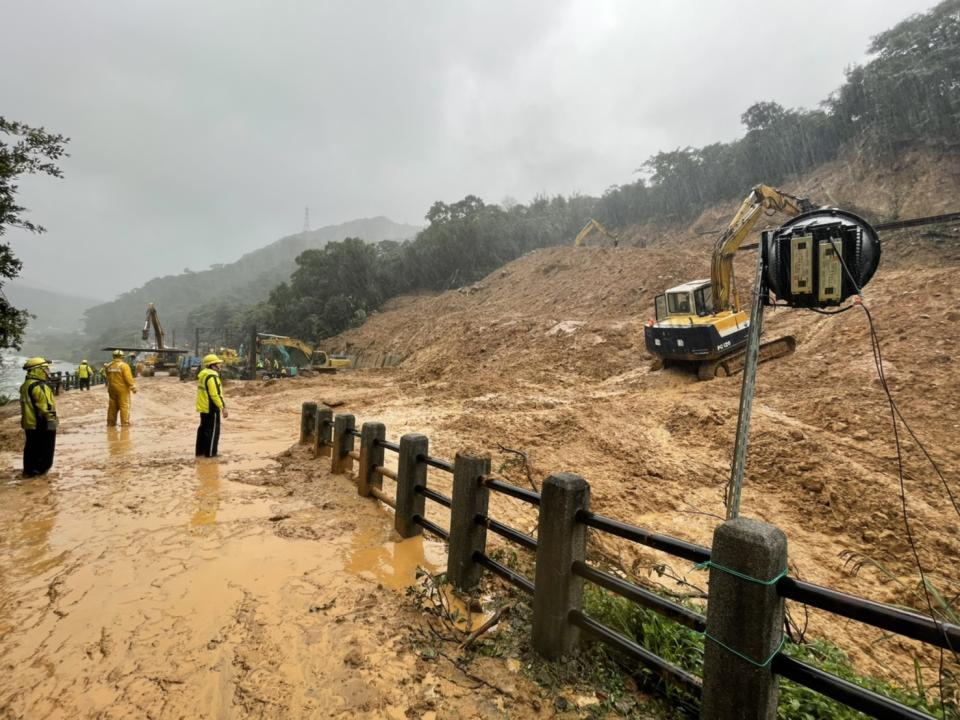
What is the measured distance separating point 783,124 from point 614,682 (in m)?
44.7

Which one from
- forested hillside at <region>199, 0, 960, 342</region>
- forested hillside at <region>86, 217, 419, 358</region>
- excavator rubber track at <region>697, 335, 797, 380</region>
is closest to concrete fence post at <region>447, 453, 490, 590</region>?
excavator rubber track at <region>697, 335, 797, 380</region>

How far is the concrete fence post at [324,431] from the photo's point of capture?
744 cm

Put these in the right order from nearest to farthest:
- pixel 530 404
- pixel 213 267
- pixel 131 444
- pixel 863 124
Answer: pixel 131 444, pixel 530 404, pixel 863 124, pixel 213 267

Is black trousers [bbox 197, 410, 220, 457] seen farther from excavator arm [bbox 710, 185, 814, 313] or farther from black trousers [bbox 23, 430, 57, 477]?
excavator arm [bbox 710, 185, 814, 313]

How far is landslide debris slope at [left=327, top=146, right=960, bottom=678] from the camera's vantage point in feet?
19.8

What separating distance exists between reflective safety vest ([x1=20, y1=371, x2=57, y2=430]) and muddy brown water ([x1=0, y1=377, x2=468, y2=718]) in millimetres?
797

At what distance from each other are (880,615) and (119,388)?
1392 cm

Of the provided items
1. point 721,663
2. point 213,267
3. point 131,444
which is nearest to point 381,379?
point 131,444

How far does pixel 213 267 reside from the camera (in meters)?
199

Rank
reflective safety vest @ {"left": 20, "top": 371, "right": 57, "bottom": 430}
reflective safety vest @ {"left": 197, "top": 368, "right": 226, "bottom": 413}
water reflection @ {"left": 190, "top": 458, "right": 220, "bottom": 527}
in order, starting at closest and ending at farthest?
1. water reflection @ {"left": 190, "top": 458, "right": 220, "bottom": 527}
2. reflective safety vest @ {"left": 20, "top": 371, "right": 57, "bottom": 430}
3. reflective safety vest @ {"left": 197, "top": 368, "right": 226, "bottom": 413}

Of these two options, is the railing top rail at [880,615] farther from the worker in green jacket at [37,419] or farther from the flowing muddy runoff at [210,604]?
the worker in green jacket at [37,419]

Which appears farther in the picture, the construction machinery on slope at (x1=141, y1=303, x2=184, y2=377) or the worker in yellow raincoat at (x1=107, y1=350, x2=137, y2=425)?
the construction machinery on slope at (x1=141, y1=303, x2=184, y2=377)

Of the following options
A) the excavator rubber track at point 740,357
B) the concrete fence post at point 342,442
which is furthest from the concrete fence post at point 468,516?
the excavator rubber track at point 740,357

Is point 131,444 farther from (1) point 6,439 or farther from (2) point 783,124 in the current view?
(2) point 783,124
